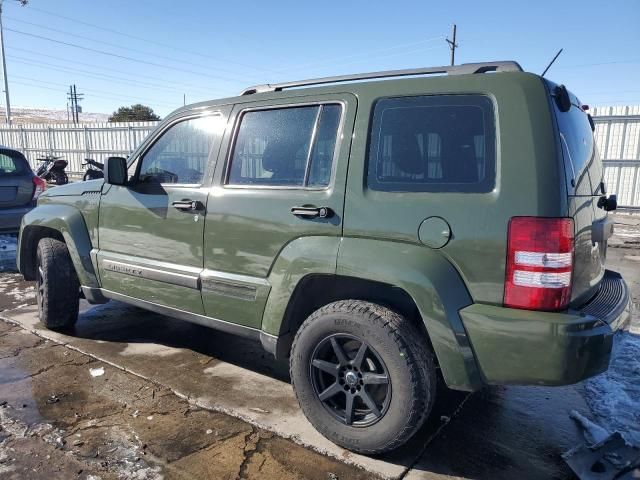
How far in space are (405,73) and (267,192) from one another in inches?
41.6

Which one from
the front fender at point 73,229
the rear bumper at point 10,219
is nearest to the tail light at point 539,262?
the front fender at point 73,229

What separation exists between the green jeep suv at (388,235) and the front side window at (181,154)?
0.02m

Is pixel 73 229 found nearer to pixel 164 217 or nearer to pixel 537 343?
pixel 164 217

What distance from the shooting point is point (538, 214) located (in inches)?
80.5

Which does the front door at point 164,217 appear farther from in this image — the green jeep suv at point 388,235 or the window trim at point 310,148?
the window trim at point 310,148

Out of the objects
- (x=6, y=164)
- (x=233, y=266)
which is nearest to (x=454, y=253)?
(x=233, y=266)

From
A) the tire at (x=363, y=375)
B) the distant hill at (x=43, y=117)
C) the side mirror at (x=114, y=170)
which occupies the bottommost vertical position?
the tire at (x=363, y=375)

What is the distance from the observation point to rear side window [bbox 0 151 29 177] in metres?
6.94

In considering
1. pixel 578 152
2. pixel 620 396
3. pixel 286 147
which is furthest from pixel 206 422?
pixel 620 396

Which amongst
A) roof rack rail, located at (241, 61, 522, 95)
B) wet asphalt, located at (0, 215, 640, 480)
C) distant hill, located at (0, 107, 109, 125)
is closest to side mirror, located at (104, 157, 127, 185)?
roof rack rail, located at (241, 61, 522, 95)

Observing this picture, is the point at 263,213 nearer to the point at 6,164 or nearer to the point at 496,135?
the point at 496,135

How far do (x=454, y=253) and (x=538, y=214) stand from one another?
40 cm

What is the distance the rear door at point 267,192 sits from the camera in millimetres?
2639

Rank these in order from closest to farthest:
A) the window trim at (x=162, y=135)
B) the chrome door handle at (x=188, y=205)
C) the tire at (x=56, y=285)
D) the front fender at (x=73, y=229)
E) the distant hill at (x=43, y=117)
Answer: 1. the chrome door handle at (x=188, y=205)
2. the window trim at (x=162, y=135)
3. the front fender at (x=73, y=229)
4. the tire at (x=56, y=285)
5. the distant hill at (x=43, y=117)
